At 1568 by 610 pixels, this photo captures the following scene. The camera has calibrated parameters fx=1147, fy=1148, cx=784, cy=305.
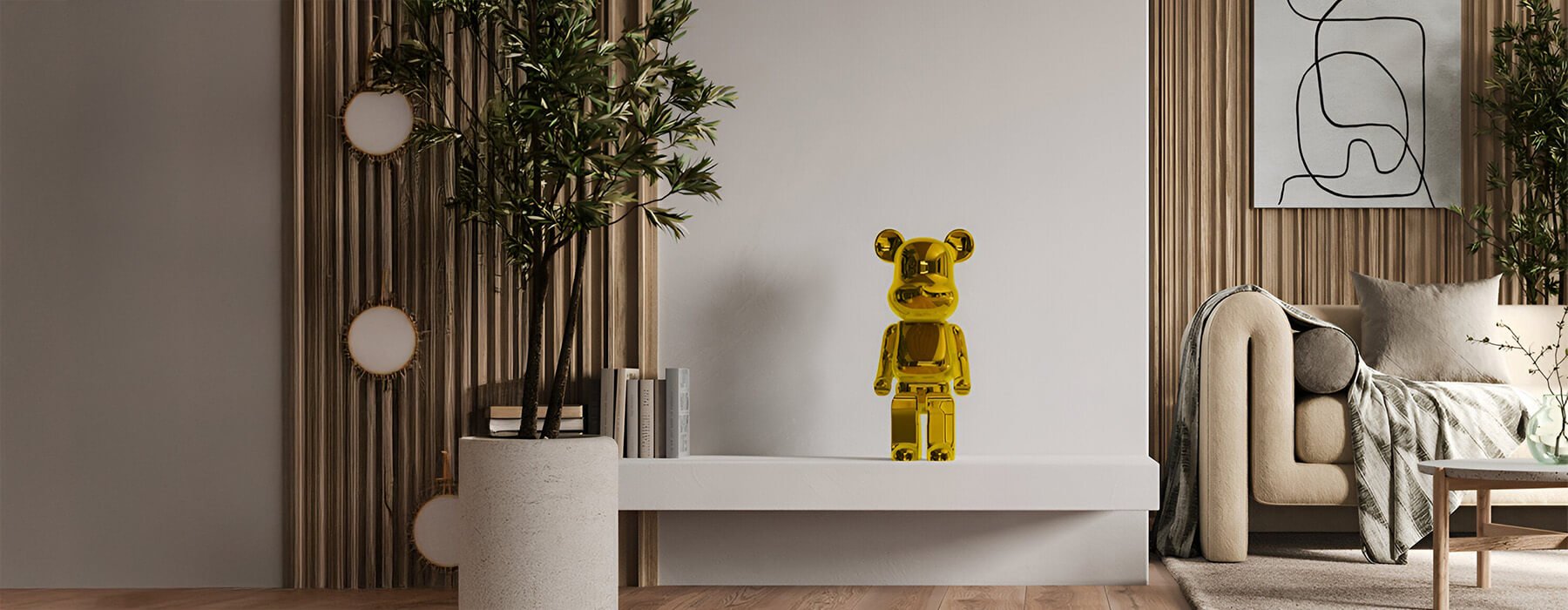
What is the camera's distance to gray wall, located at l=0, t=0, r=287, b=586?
299 cm

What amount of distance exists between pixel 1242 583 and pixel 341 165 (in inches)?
101

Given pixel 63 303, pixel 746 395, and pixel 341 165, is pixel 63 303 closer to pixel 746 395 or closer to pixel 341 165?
pixel 341 165

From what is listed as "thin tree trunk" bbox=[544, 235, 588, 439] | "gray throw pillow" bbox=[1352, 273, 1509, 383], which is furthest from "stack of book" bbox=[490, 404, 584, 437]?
"gray throw pillow" bbox=[1352, 273, 1509, 383]

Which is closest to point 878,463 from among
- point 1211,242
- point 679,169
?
point 679,169

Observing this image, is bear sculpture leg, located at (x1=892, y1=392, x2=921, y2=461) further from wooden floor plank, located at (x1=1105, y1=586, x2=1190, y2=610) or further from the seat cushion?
the seat cushion

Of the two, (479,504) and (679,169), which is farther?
(679,169)

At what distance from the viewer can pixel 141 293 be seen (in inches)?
119

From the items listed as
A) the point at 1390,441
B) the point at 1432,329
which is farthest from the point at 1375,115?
the point at 1390,441

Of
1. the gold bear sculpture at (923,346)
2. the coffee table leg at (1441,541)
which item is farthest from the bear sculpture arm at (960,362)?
the coffee table leg at (1441,541)

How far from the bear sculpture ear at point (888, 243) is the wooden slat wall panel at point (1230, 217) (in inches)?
77.9

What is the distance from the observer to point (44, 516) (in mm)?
3004

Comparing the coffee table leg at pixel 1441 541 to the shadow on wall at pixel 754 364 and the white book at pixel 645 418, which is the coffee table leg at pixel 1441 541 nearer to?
the shadow on wall at pixel 754 364

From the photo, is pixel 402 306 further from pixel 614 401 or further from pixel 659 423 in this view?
pixel 659 423

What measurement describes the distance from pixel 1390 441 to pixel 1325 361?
28 cm
